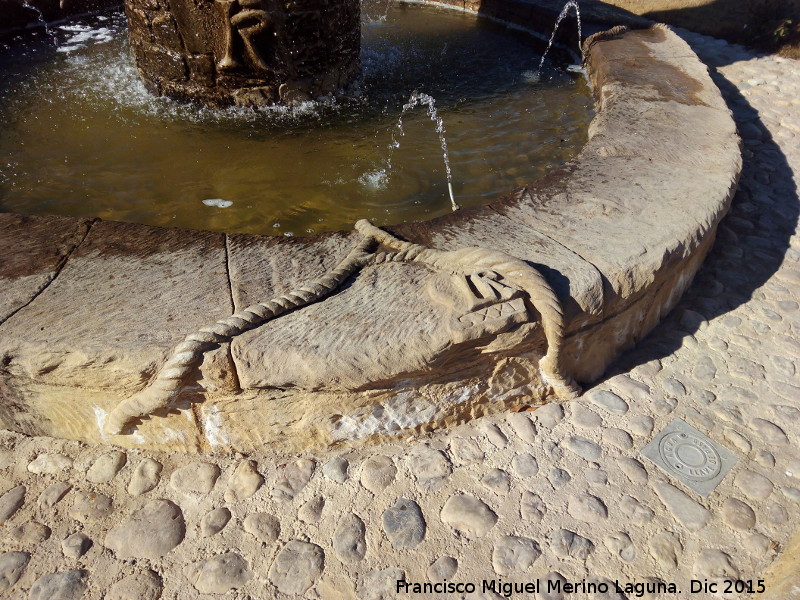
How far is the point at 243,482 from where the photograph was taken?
1983mm

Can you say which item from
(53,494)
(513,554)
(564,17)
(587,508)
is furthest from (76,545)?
(564,17)

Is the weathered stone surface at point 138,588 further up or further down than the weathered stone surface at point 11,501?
further up

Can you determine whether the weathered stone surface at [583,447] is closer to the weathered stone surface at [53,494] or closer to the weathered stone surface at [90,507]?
the weathered stone surface at [90,507]

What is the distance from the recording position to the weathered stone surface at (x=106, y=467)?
2.01 meters

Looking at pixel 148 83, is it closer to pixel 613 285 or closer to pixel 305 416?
pixel 305 416

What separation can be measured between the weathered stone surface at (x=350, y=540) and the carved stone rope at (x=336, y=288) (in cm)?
68

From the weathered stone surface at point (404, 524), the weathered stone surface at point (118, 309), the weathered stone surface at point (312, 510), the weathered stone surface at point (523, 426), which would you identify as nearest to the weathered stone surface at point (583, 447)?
the weathered stone surface at point (523, 426)

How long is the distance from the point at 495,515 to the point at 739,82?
488cm

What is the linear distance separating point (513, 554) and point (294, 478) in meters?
0.76

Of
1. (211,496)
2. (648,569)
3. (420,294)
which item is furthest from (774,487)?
(211,496)

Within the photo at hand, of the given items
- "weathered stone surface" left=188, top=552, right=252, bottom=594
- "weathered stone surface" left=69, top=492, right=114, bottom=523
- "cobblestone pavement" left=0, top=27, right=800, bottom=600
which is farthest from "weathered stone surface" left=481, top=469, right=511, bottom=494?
"weathered stone surface" left=69, top=492, right=114, bottom=523

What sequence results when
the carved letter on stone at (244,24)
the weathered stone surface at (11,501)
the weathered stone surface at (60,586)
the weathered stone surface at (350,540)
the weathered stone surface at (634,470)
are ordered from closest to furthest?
the weathered stone surface at (60,586)
the weathered stone surface at (350,540)
the weathered stone surface at (11,501)
the weathered stone surface at (634,470)
the carved letter on stone at (244,24)

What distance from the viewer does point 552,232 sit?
2.36m

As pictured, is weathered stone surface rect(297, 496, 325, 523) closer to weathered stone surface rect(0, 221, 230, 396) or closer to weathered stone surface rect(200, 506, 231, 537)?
weathered stone surface rect(200, 506, 231, 537)
